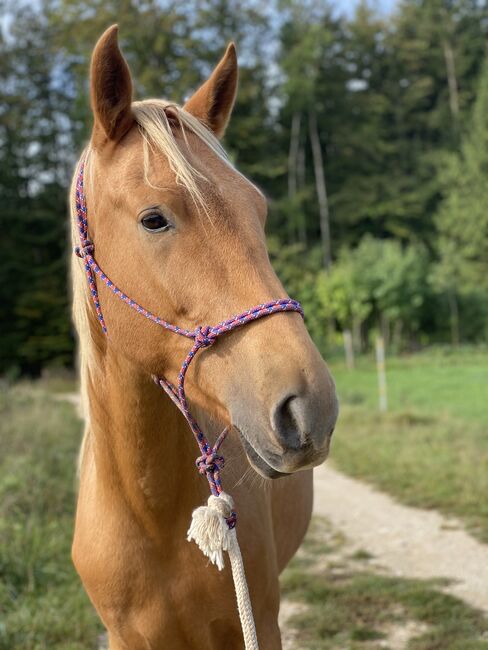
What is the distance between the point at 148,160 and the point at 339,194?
1279 inches

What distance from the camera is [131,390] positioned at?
6.42 ft

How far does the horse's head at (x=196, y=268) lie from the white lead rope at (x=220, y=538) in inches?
11.3

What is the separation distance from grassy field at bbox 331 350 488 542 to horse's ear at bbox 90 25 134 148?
5.12m

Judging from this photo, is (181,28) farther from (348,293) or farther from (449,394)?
(449,394)

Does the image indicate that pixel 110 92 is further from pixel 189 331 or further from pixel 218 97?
pixel 189 331

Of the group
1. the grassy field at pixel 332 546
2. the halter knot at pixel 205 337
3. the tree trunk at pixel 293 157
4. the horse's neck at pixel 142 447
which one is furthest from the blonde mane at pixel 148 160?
the tree trunk at pixel 293 157

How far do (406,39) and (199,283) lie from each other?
132 ft

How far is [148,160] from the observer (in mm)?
1754

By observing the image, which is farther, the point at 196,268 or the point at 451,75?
the point at 451,75

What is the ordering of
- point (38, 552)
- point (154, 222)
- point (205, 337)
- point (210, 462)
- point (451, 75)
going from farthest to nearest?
point (451, 75) → point (38, 552) → point (210, 462) → point (154, 222) → point (205, 337)

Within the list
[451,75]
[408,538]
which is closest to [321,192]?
[451,75]

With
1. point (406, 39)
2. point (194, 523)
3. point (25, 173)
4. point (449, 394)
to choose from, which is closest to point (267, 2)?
point (406, 39)

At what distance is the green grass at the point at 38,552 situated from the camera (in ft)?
12.2

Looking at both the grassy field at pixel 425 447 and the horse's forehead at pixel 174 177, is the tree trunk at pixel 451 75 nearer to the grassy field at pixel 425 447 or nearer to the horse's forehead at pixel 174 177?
the grassy field at pixel 425 447
